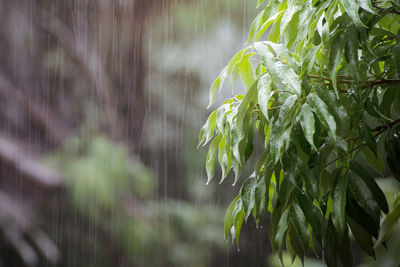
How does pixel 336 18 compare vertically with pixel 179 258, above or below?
above

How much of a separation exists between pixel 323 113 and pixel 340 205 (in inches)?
5.4

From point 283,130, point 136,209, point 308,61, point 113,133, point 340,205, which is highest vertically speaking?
point 308,61

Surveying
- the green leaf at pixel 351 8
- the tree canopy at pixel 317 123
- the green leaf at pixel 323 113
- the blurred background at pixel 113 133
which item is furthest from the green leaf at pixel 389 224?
the blurred background at pixel 113 133

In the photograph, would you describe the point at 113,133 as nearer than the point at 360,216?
No

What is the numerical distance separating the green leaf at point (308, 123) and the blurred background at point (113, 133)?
2327 mm

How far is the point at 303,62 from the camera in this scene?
68 cm

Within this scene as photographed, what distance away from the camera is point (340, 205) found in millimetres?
677

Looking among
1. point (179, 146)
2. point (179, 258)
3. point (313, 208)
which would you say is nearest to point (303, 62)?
point (313, 208)

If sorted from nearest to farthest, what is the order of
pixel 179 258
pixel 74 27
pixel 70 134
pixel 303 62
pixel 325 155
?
pixel 303 62 → pixel 325 155 → pixel 179 258 → pixel 70 134 → pixel 74 27

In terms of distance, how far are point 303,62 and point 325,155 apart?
0.19 m

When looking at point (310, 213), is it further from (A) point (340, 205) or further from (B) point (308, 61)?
(B) point (308, 61)

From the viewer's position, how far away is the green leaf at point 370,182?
0.72m

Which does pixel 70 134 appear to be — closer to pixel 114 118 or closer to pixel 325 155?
pixel 114 118

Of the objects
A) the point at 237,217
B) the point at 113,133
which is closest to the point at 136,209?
→ the point at 113,133
